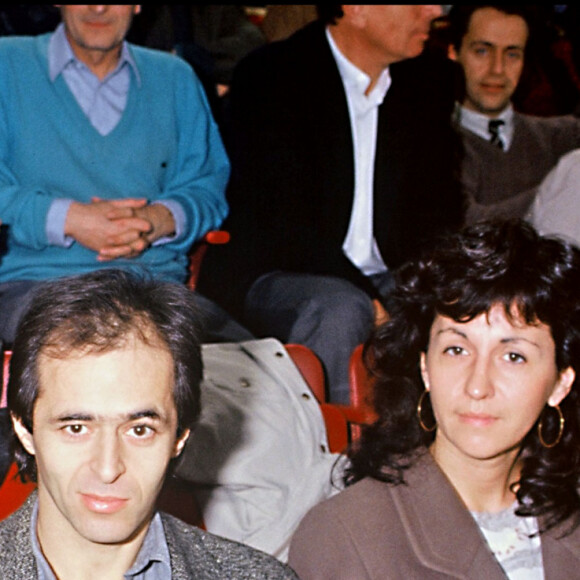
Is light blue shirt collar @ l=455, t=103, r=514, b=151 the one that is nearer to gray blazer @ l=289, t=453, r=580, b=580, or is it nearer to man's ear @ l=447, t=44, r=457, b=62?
man's ear @ l=447, t=44, r=457, b=62

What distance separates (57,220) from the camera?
2229 mm

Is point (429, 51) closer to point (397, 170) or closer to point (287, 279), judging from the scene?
point (397, 170)

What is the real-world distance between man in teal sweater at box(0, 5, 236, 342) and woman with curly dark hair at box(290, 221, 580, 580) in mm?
713

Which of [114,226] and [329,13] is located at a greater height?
[329,13]

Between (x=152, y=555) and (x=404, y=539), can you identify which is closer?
(x=152, y=555)

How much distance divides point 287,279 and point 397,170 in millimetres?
468

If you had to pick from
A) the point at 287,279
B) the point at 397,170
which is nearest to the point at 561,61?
the point at 397,170

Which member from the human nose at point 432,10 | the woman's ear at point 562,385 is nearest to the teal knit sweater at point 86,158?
the human nose at point 432,10

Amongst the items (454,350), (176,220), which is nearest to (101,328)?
(454,350)

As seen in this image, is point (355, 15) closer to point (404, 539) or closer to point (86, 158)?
point (86, 158)

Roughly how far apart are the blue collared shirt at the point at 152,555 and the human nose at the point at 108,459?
13 cm

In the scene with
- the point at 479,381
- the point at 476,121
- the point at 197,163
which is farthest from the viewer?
the point at 476,121

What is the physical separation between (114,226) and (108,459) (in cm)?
111

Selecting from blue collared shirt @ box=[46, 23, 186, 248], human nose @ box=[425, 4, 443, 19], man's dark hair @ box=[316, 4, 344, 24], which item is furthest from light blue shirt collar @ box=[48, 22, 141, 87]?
human nose @ box=[425, 4, 443, 19]
